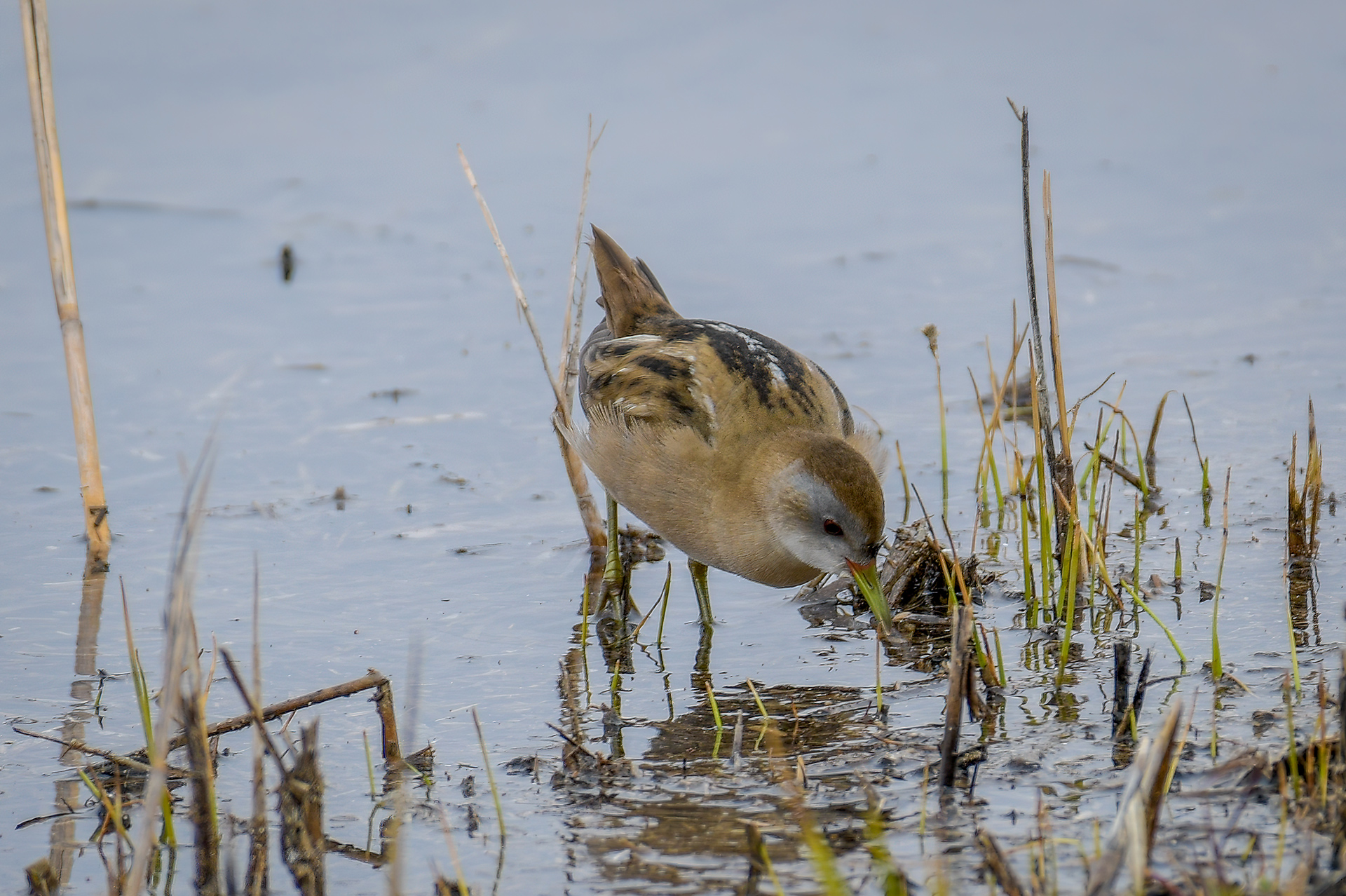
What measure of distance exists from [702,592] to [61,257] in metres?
2.79

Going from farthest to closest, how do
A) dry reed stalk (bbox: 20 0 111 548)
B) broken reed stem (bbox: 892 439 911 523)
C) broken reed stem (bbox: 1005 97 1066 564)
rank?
broken reed stem (bbox: 892 439 911 523)
dry reed stalk (bbox: 20 0 111 548)
broken reed stem (bbox: 1005 97 1066 564)

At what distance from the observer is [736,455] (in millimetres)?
5223

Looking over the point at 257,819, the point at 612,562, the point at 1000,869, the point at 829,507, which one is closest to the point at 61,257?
the point at 612,562

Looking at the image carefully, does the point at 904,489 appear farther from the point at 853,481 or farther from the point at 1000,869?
the point at 1000,869

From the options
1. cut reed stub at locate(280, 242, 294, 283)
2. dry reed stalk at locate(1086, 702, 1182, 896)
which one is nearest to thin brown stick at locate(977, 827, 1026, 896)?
dry reed stalk at locate(1086, 702, 1182, 896)

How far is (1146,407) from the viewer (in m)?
6.97

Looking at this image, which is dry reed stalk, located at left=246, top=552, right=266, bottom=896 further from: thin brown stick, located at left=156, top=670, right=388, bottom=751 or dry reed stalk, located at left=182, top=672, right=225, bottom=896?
thin brown stick, located at left=156, top=670, right=388, bottom=751

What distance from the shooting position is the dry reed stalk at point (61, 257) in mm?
5512

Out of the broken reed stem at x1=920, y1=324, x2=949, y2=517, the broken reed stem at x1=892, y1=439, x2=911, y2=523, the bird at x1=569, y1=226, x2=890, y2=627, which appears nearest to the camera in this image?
the bird at x1=569, y1=226, x2=890, y2=627

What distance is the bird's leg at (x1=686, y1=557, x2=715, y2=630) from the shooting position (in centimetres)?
538

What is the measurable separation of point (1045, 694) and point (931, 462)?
2487 mm

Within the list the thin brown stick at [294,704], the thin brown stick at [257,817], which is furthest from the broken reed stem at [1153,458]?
the thin brown stick at [257,817]

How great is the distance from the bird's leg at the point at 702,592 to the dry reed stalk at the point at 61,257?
7.74 ft

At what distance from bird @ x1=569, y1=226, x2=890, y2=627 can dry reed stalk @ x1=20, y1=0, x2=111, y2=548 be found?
1.89 m
